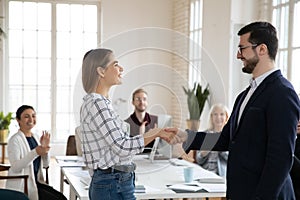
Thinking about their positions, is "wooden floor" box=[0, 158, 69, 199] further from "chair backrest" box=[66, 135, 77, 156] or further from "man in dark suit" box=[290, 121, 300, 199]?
"man in dark suit" box=[290, 121, 300, 199]

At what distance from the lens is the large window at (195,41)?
7.16 meters

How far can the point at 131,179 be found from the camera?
230cm

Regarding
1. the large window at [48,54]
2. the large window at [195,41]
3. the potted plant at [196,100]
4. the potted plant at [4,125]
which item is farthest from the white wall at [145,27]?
the potted plant at [4,125]

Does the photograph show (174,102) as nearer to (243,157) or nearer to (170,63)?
(170,63)

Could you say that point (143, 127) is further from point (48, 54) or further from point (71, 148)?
point (48, 54)

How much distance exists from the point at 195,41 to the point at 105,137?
5521mm

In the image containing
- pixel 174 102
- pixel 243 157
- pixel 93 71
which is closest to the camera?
pixel 243 157

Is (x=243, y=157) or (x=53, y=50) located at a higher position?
(x=53, y=50)

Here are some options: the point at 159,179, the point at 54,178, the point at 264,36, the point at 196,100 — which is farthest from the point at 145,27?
the point at 264,36

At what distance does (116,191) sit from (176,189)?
0.91m

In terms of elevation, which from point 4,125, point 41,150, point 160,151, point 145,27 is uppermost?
point 145,27

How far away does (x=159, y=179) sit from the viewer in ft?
11.3

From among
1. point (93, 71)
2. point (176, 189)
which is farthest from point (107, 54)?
point (176, 189)

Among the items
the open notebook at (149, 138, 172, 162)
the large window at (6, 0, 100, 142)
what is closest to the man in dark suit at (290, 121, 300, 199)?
the open notebook at (149, 138, 172, 162)
